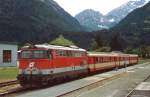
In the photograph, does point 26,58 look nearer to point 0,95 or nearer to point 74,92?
Result: point 74,92

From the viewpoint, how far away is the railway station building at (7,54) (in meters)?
64.5

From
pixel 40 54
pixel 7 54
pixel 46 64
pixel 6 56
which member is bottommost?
pixel 46 64

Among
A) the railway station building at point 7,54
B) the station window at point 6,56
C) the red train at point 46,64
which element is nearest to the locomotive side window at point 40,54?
the red train at point 46,64

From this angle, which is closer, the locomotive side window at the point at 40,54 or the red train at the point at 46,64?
the red train at the point at 46,64

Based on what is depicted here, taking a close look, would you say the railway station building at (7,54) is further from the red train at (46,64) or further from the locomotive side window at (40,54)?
the locomotive side window at (40,54)

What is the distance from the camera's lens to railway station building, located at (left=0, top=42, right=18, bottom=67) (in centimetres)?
6450

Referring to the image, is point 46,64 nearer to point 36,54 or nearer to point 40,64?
point 40,64

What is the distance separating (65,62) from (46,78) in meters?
4.74

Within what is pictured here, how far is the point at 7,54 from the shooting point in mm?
66188

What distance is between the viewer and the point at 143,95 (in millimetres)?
24781

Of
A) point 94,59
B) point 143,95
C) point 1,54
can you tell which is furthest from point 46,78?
point 1,54

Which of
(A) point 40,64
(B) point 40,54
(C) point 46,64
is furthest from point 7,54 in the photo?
(A) point 40,64

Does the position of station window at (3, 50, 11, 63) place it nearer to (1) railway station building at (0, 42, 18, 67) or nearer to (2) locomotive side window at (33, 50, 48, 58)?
(1) railway station building at (0, 42, 18, 67)

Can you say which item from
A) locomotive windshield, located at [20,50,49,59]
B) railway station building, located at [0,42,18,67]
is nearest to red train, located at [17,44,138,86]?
locomotive windshield, located at [20,50,49,59]
